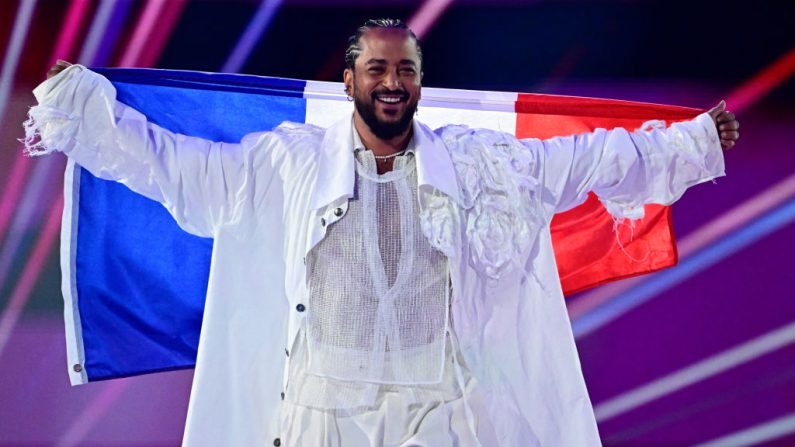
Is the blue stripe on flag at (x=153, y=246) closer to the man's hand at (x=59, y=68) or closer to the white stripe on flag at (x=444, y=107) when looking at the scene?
the white stripe on flag at (x=444, y=107)

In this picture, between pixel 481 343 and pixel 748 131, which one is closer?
pixel 481 343

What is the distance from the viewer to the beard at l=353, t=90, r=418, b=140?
8.66 feet

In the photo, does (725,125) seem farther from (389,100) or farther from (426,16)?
(426,16)

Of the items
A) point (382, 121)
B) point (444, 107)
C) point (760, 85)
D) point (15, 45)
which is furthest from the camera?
point (760, 85)

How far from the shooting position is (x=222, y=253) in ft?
8.68

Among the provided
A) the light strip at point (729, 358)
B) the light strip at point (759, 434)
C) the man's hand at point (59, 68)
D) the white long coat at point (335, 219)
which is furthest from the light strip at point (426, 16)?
the light strip at point (759, 434)

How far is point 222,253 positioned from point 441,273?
0.60 m

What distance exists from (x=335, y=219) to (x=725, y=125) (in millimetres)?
1148

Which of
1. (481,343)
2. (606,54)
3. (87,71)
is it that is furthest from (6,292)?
(606,54)

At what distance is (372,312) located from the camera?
251 cm

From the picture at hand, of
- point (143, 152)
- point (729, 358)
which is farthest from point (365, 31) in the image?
point (729, 358)

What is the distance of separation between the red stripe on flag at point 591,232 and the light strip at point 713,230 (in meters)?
0.75

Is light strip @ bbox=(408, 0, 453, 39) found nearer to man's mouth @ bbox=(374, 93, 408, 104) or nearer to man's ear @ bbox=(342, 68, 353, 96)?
man's ear @ bbox=(342, 68, 353, 96)

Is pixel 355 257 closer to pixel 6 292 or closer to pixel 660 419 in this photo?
pixel 6 292
